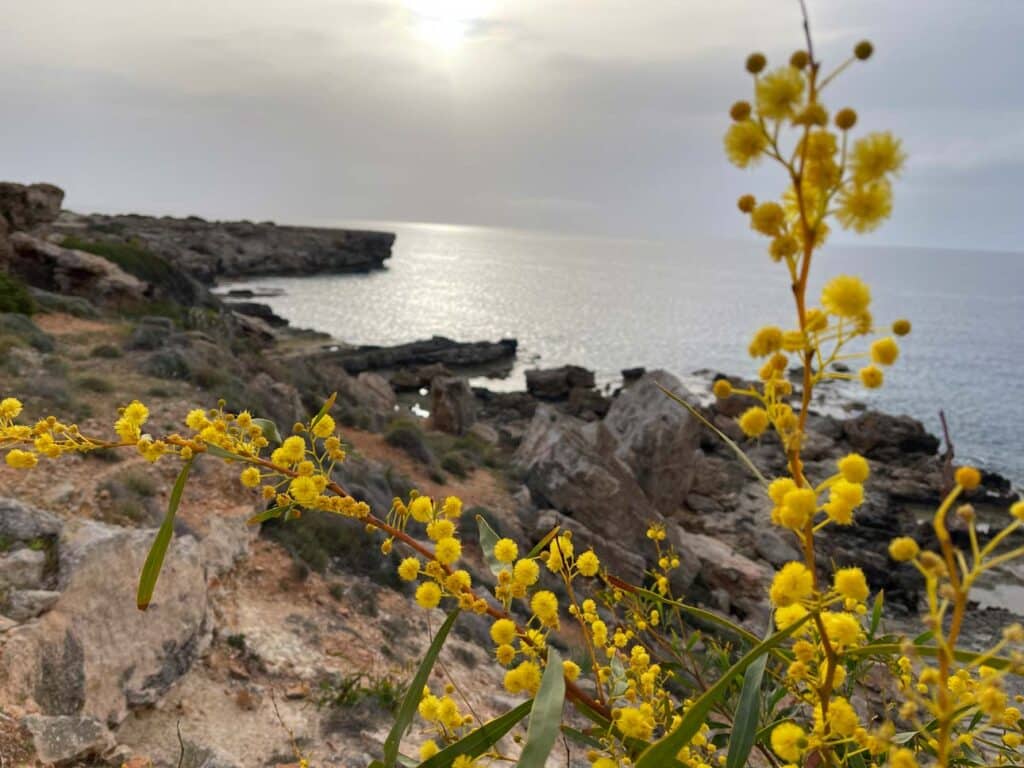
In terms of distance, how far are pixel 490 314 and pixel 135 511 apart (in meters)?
64.9

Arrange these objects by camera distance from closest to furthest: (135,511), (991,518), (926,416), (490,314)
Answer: (135,511) < (991,518) < (926,416) < (490,314)

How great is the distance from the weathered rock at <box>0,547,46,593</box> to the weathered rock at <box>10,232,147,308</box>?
17508 mm

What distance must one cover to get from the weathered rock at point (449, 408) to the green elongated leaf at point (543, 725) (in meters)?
19.9

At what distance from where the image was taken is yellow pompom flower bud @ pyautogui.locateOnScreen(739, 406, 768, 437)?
3.09ft

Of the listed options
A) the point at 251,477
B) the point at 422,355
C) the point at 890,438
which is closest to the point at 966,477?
the point at 251,477

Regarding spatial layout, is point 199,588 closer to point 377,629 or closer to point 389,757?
point 377,629

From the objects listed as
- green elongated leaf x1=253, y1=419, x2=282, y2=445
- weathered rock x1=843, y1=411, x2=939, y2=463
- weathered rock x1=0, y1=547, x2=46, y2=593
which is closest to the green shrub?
weathered rock x1=0, y1=547, x2=46, y2=593

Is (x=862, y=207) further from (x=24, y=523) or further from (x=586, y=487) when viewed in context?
(x=586, y=487)

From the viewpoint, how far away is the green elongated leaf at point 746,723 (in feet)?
3.83

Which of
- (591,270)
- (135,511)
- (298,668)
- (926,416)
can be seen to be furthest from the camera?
(591,270)

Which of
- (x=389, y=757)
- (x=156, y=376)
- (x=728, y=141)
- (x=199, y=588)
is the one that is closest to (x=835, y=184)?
(x=728, y=141)

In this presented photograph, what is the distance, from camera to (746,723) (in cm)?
121

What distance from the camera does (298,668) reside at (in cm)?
530

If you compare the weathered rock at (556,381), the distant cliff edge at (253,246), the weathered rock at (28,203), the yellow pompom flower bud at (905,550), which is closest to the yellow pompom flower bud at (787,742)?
the yellow pompom flower bud at (905,550)
